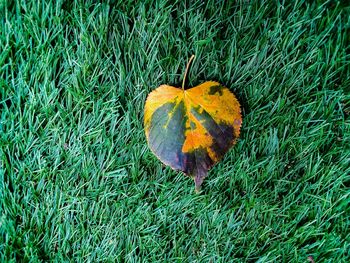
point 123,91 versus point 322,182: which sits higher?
point 123,91

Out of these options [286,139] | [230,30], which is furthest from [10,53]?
[286,139]

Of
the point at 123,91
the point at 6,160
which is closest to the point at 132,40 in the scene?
the point at 123,91

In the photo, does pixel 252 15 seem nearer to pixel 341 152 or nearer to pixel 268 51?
pixel 268 51

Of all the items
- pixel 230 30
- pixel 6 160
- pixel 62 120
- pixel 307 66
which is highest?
pixel 230 30
